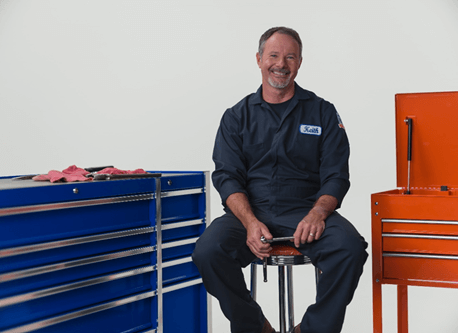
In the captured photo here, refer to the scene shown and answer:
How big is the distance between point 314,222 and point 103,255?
2.76 feet

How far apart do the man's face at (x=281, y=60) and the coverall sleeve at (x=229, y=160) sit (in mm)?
252

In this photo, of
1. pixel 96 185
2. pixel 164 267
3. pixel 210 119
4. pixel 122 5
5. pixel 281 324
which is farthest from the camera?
pixel 122 5

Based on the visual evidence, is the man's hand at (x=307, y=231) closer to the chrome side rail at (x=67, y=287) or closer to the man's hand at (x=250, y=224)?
the man's hand at (x=250, y=224)

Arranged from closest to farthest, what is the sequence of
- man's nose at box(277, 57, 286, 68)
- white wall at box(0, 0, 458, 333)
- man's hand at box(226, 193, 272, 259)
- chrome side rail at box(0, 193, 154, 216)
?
chrome side rail at box(0, 193, 154, 216) < man's hand at box(226, 193, 272, 259) < man's nose at box(277, 57, 286, 68) < white wall at box(0, 0, 458, 333)

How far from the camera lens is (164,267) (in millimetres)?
2635

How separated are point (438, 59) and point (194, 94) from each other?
64.0 inches

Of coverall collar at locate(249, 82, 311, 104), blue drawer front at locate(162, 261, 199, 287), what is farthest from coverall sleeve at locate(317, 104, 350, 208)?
blue drawer front at locate(162, 261, 199, 287)

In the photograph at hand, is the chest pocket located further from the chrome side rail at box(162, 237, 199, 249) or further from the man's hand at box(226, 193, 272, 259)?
the chrome side rail at box(162, 237, 199, 249)

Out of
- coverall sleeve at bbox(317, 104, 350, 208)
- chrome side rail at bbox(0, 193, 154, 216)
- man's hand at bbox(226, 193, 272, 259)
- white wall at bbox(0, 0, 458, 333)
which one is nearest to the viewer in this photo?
chrome side rail at bbox(0, 193, 154, 216)

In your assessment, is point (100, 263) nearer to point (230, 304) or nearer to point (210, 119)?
point (230, 304)

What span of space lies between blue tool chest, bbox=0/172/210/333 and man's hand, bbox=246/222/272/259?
44 cm

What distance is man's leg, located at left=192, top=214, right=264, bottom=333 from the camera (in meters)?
2.32

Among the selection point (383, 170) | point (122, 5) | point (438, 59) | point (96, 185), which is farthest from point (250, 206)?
point (122, 5)

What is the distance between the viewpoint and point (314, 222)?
93.2 inches
